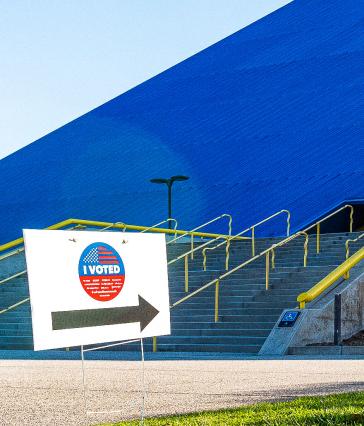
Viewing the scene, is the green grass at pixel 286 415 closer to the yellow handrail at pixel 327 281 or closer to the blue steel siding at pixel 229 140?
the yellow handrail at pixel 327 281

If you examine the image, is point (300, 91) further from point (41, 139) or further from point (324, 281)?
point (324, 281)

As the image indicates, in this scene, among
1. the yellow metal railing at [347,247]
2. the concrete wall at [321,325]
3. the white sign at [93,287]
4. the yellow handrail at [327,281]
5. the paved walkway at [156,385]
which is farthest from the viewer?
the yellow metal railing at [347,247]

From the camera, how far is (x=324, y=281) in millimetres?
14242

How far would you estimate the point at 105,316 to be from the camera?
5426 millimetres

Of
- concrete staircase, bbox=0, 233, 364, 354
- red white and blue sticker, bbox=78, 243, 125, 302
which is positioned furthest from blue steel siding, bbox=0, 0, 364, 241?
red white and blue sticker, bbox=78, 243, 125, 302

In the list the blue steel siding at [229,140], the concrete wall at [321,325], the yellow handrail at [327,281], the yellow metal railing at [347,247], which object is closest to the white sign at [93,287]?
the concrete wall at [321,325]

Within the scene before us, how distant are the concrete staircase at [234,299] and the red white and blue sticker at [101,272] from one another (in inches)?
327

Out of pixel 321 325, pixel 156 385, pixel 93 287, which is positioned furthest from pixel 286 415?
pixel 321 325

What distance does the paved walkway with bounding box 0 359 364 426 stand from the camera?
21.4 ft

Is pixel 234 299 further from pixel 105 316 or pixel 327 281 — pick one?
pixel 105 316

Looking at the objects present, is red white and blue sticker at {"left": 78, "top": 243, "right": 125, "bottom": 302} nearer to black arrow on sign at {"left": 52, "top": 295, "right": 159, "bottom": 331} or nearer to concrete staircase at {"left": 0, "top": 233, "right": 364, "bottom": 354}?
black arrow on sign at {"left": 52, "top": 295, "right": 159, "bottom": 331}

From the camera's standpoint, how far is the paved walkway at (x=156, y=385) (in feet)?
21.4

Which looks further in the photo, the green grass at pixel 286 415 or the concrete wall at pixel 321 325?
the concrete wall at pixel 321 325

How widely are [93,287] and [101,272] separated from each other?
0.32ft
